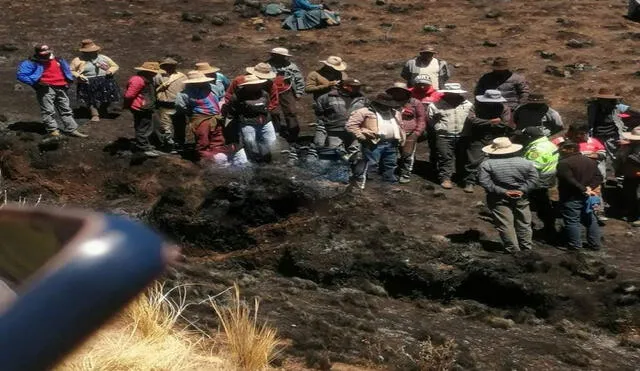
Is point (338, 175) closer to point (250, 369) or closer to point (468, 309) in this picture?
point (468, 309)

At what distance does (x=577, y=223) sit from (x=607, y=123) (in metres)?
2.31

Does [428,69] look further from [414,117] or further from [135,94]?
[135,94]

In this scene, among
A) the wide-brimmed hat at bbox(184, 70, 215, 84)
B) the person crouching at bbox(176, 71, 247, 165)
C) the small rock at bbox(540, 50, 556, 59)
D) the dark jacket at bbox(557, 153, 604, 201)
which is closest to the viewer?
the dark jacket at bbox(557, 153, 604, 201)

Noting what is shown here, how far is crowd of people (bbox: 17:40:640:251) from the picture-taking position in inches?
388

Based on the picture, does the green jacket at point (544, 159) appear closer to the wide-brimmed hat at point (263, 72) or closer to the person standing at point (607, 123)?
the person standing at point (607, 123)

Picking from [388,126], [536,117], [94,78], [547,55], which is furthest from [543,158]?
[547,55]

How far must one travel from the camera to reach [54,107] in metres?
12.2

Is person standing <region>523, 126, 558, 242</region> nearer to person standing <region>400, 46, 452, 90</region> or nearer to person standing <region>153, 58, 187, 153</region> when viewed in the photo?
person standing <region>400, 46, 452, 90</region>

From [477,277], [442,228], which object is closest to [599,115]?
[442,228]

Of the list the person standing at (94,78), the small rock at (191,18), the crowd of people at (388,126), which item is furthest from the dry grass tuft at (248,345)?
the small rock at (191,18)

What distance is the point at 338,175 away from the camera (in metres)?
10.5

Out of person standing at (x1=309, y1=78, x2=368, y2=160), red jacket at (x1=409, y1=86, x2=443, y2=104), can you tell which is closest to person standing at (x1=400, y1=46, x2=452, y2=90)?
red jacket at (x1=409, y1=86, x2=443, y2=104)

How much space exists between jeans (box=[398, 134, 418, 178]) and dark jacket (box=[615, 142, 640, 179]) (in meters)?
2.49

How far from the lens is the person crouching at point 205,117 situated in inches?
431
